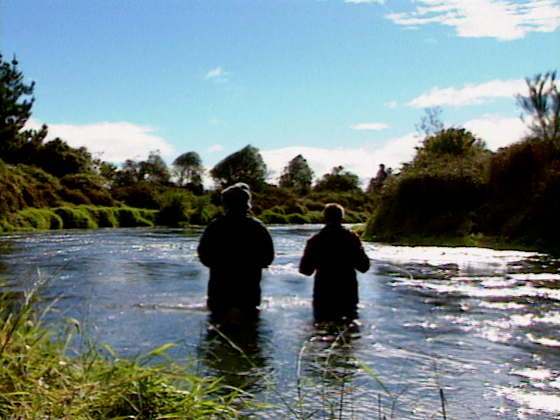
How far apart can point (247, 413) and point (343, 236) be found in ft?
11.5

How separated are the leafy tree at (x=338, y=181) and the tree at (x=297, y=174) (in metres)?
3.99

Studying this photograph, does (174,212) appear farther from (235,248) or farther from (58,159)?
(235,248)

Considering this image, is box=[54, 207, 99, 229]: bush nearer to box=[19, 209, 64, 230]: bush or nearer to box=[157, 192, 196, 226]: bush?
box=[19, 209, 64, 230]: bush

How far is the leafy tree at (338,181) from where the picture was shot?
80175 millimetres

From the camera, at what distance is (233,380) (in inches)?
201

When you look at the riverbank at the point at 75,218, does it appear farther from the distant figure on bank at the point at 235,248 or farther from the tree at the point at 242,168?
the tree at the point at 242,168

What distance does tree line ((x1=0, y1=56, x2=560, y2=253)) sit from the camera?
21312mm

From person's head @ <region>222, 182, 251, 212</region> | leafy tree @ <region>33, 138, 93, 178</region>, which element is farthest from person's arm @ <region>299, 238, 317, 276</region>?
leafy tree @ <region>33, 138, 93, 178</region>

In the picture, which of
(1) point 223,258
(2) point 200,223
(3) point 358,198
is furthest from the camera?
(3) point 358,198

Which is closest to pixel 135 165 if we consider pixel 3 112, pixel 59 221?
pixel 3 112

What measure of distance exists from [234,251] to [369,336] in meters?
1.73

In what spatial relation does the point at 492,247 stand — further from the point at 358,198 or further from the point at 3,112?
the point at 358,198

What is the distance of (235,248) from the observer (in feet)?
22.3

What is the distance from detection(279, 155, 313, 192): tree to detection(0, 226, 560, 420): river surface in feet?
243
